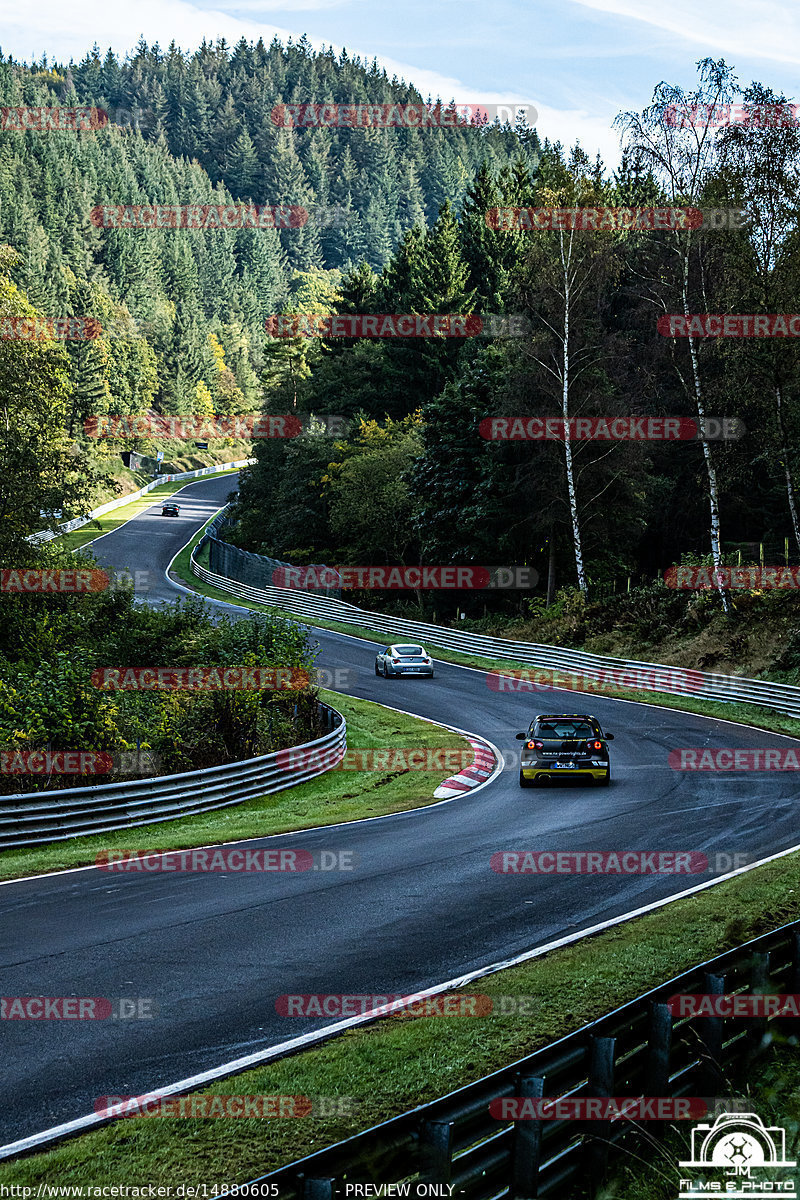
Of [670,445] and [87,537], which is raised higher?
[670,445]

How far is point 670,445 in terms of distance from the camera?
174 feet

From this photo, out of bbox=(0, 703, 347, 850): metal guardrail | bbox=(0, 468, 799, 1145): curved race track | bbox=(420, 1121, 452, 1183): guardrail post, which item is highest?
bbox=(420, 1121, 452, 1183): guardrail post

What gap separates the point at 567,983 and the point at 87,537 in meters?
74.5

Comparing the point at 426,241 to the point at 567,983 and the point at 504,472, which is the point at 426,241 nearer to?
the point at 504,472

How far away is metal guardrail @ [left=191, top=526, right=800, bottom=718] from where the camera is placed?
3238cm

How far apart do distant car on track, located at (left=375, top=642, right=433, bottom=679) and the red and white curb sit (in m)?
12.3

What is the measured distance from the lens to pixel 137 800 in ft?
61.6

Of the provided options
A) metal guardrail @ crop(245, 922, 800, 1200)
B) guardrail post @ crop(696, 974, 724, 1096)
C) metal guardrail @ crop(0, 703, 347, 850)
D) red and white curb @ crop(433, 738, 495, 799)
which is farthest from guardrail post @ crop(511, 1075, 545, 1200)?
red and white curb @ crop(433, 738, 495, 799)

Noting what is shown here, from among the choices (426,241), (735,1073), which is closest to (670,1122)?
Answer: (735,1073)

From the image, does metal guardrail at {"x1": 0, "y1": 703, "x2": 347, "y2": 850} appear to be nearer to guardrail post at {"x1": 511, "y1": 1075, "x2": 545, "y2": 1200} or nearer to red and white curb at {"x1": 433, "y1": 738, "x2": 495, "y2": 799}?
red and white curb at {"x1": 433, "y1": 738, "x2": 495, "y2": 799}

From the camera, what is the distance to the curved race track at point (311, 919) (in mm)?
8352

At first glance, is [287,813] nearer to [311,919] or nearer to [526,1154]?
[311,919]

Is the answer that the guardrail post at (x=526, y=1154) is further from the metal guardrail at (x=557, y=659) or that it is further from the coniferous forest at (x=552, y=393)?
the coniferous forest at (x=552, y=393)

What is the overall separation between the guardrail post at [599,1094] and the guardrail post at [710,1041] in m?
1.41
